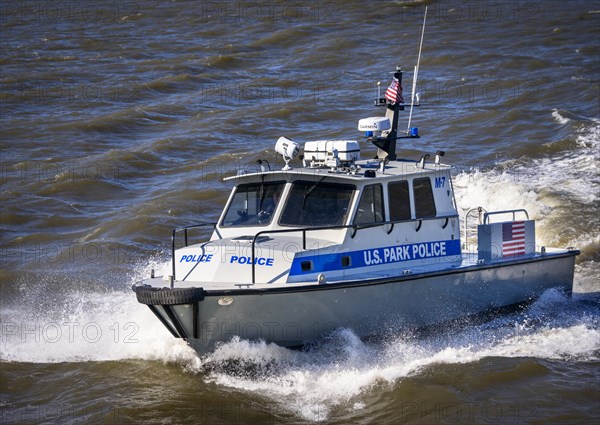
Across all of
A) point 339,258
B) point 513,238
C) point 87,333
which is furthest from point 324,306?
point 87,333

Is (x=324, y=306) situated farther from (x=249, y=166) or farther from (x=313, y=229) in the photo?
(x=249, y=166)

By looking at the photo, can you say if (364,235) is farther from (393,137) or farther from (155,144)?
(155,144)

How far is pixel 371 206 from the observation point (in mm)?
10531

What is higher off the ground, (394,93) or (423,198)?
(394,93)

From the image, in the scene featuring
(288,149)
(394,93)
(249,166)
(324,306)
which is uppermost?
(394,93)

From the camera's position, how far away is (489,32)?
27734 mm

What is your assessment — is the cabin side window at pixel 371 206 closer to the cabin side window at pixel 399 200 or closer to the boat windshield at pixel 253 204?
the cabin side window at pixel 399 200

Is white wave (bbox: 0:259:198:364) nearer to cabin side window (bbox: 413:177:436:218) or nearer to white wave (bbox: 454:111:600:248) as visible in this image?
cabin side window (bbox: 413:177:436:218)

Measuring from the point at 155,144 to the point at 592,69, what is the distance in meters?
12.3

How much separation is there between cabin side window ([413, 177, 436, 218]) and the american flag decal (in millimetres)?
1285

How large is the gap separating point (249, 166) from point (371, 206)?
8.46 metres

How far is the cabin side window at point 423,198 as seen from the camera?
36.1 feet

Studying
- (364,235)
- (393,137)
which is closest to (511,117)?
(393,137)

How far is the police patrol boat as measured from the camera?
379 inches
